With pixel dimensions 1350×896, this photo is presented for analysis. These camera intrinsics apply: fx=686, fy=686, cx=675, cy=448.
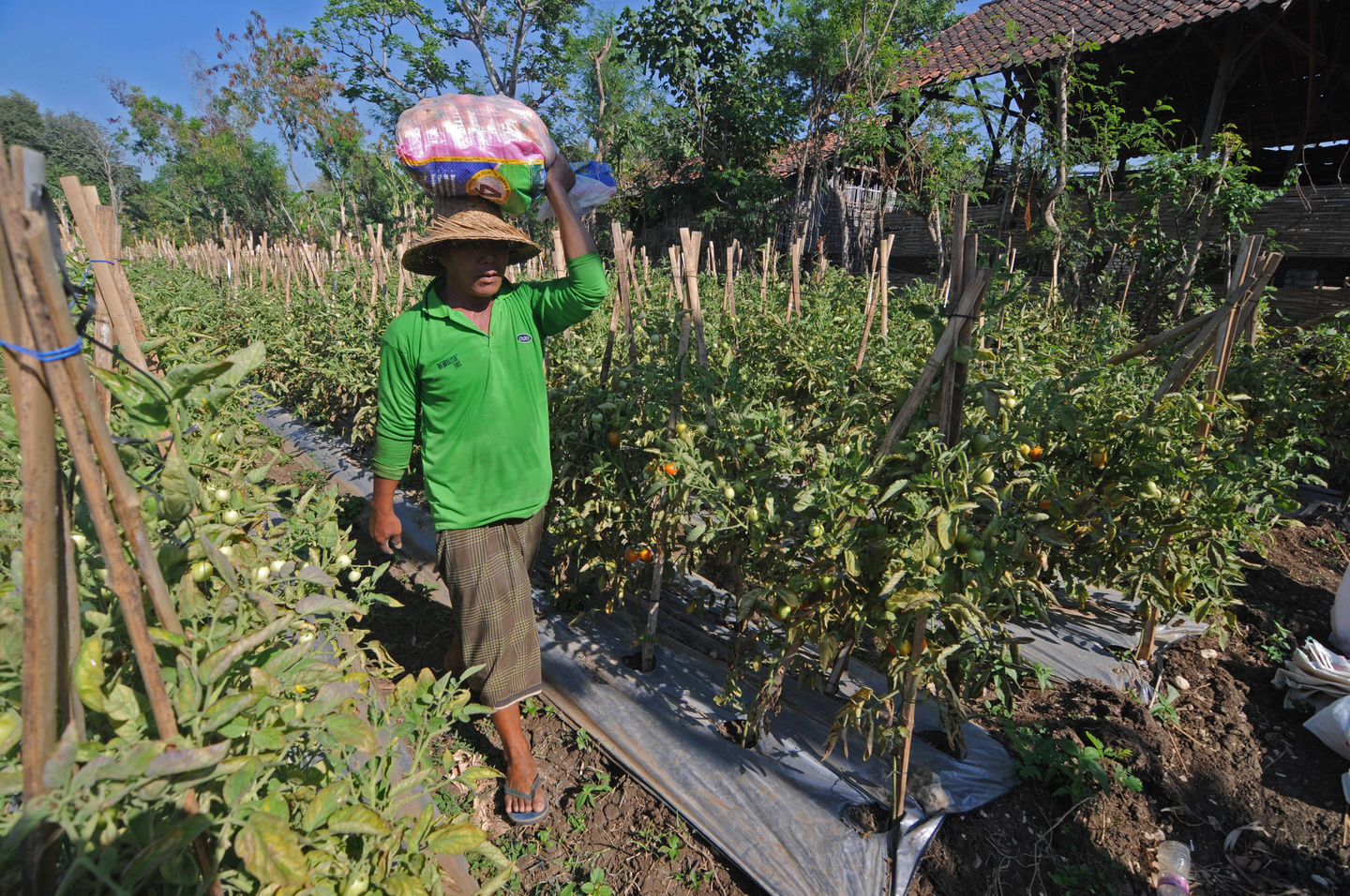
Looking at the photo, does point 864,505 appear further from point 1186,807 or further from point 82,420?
point 1186,807

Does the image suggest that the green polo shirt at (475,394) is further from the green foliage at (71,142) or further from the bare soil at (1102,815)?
the green foliage at (71,142)

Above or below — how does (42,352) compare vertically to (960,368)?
above

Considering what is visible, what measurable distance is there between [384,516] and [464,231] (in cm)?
93

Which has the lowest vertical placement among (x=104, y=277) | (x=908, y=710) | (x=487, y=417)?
(x=908, y=710)

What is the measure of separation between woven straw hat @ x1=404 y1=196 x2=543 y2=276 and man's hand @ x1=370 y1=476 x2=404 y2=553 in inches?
26.6

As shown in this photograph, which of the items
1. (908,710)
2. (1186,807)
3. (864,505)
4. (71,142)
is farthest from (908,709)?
(71,142)

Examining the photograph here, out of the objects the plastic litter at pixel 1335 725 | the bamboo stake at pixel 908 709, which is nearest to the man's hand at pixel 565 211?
the bamboo stake at pixel 908 709

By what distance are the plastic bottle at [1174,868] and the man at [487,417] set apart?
5.62ft

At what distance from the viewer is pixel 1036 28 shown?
8.69m

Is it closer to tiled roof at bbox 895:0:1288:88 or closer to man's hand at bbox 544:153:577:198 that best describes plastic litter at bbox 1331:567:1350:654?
man's hand at bbox 544:153:577:198

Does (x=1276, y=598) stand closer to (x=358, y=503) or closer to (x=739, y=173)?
(x=358, y=503)

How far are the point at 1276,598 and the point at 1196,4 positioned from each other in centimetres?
719

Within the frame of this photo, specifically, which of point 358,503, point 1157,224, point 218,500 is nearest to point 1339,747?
point 218,500

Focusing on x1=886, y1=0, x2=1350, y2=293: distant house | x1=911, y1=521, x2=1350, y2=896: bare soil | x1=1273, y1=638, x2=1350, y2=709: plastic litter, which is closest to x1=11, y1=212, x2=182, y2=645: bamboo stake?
x1=911, y1=521, x2=1350, y2=896: bare soil
